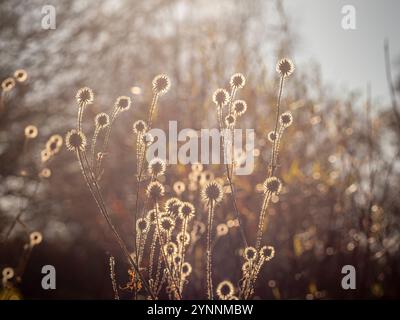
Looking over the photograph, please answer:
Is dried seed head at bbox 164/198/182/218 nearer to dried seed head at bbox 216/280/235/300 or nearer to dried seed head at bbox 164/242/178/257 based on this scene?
dried seed head at bbox 164/242/178/257

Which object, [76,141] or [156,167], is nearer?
[76,141]

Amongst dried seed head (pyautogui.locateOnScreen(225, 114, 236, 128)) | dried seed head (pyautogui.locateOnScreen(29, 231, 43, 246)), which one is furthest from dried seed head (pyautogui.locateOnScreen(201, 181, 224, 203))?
dried seed head (pyautogui.locateOnScreen(29, 231, 43, 246))

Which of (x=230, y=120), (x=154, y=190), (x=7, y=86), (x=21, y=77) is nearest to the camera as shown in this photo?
(x=154, y=190)

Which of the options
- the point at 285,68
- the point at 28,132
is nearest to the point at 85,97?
the point at 28,132

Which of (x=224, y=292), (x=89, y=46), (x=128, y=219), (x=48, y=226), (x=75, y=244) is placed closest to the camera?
(x=224, y=292)

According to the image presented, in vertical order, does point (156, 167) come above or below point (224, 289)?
above

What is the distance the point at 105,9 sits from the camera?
20.7 feet

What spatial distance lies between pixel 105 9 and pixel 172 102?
1.63 m

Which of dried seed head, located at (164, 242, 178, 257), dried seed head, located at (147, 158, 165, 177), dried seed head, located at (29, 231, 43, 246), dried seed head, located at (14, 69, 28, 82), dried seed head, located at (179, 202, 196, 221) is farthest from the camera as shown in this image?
dried seed head, located at (14, 69, 28, 82)

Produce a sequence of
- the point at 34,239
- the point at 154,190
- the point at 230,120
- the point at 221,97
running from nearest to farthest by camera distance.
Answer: the point at 154,190 < the point at 221,97 < the point at 230,120 < the point at 34,239

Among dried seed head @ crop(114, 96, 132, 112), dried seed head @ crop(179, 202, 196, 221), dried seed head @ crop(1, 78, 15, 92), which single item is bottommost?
→ dried seed head @ crop(179, 202, 196, 221)

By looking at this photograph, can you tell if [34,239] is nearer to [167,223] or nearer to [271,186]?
[167,223]

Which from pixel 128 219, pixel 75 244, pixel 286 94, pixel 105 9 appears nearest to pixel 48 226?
pixel 75 244
